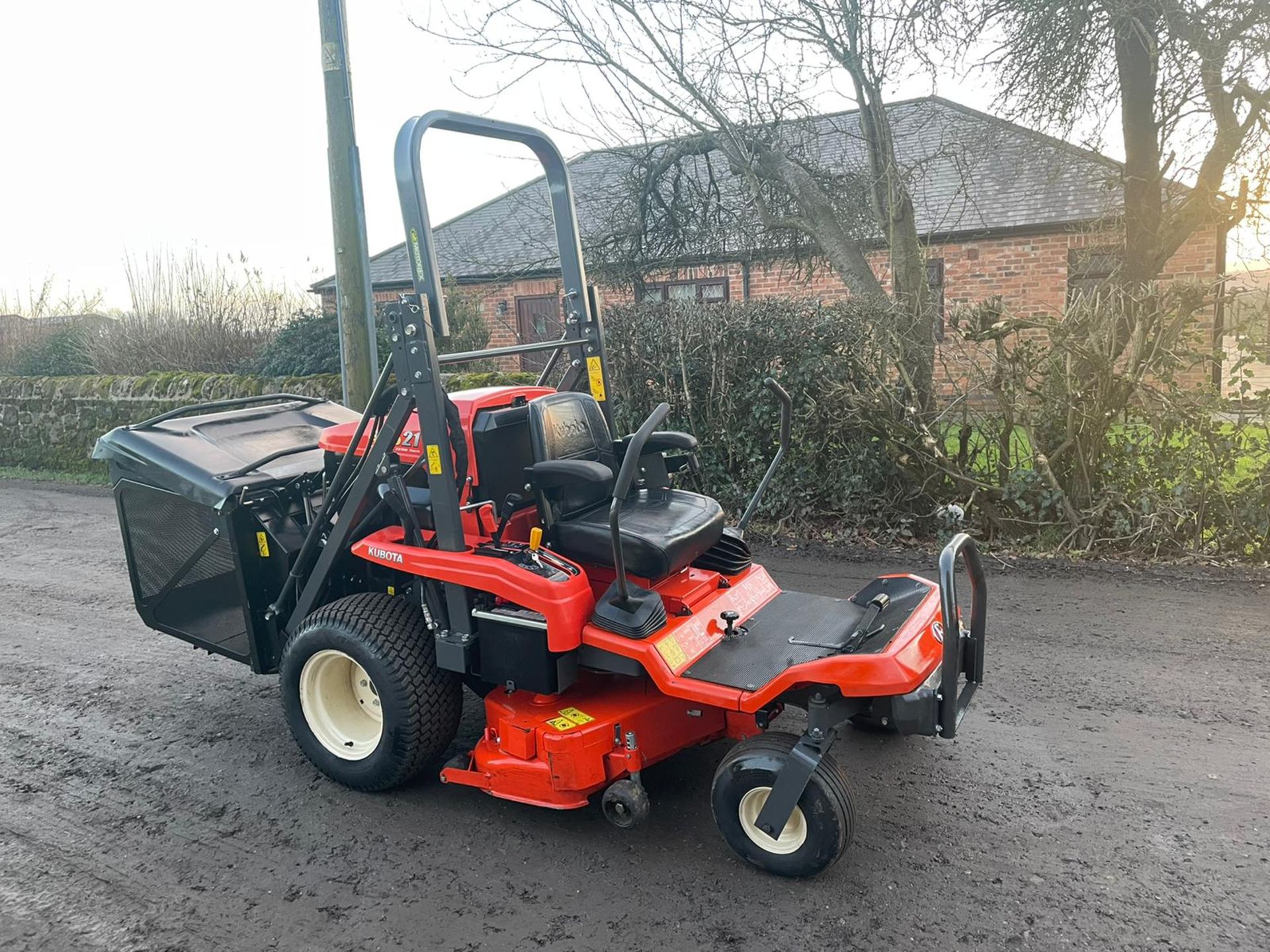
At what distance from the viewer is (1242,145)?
7.29 meters

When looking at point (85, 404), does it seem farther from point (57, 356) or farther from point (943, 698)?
point (943, 698)

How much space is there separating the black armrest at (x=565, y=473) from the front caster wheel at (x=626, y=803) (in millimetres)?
1062

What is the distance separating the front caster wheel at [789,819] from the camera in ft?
9.79

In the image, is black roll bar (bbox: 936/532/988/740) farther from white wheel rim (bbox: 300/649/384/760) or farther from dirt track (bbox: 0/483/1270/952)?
white wheel rim (bbox: 300/649/384/760)

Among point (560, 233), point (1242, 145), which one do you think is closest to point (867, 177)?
point (1242, 145)

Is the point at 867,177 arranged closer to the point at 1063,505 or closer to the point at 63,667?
the point at 1063,505

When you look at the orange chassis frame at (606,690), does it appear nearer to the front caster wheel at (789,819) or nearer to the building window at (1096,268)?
the front caster wheel at (789,819)

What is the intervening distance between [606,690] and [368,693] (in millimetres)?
1003

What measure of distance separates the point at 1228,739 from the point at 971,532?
2874 millimetres

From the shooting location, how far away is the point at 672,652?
11.0 feet

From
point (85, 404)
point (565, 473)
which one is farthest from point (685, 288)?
point (565, 473)

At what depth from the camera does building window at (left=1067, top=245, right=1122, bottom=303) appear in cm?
649

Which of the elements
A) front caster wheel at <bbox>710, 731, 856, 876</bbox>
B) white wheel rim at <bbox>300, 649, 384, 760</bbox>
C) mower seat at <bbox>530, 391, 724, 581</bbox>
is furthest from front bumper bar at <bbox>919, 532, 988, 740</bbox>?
white wheel rim at <bbox>300, 649, 384, 760</bbox>

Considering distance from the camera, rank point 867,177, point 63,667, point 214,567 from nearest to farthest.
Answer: point 214,567, point 63,667, point 867,177
